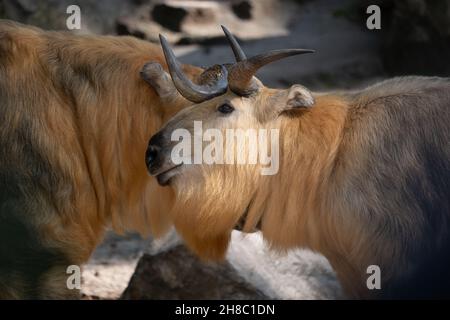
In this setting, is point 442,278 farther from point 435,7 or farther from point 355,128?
point 435,7

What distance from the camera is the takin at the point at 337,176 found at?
523 cm

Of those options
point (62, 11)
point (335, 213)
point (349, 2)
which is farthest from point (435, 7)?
point (335, 213)

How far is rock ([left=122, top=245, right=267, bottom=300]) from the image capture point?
272 inches

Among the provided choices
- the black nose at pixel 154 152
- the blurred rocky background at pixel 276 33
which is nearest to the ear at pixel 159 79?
the black nose at pixel 154 152

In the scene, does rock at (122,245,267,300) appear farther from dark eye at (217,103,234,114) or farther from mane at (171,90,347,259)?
dark eye at (217,103,234,114)

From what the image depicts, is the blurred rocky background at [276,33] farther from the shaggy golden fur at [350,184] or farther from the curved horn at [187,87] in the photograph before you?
the curved horn at [187,87]

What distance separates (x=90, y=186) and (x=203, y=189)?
36.3 inches

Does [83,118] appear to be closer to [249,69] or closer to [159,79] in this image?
[159,79]

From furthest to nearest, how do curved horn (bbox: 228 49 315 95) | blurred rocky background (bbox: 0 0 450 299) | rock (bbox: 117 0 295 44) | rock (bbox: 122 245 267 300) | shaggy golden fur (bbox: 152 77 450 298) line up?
rock (bbox: 117 0 295 44) < blurred rocky background (bbox: 0 0 450 299) < rock (bbox: 122 245 267 300) < curved horn (bbox: 228 49 315 95) < shaggy golden fur (bbox: 152 77 450 298)

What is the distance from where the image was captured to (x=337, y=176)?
537 cm

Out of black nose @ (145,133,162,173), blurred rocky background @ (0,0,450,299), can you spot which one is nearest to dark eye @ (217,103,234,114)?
black nose @ (145,133,162,173)

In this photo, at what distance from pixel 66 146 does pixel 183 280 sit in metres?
1.62

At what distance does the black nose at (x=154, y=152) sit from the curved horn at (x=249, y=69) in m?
0.53

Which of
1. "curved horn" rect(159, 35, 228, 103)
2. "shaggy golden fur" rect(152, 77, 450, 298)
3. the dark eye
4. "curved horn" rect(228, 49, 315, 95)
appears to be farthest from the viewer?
"curved horn" rect(159, 35, 228, 103)
